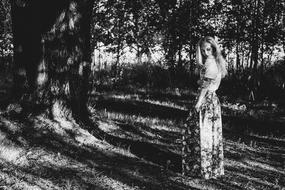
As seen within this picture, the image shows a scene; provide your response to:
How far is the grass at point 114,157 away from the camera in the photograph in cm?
499

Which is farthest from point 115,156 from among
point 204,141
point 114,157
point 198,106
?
point 198,106

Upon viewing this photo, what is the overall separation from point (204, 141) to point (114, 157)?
5.11 ft

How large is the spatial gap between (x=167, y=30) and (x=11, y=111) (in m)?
10.3

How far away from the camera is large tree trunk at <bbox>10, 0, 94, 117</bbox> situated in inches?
256

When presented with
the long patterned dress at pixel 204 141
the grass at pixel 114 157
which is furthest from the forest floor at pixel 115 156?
the long patterned dress at pixel 204 141

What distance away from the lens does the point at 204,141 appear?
5184 millimetres

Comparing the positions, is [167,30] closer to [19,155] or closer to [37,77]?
[37,77]

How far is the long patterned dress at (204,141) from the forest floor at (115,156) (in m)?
0.17

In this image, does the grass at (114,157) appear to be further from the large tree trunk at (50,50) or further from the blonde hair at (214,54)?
the blonde hair at (214,54)

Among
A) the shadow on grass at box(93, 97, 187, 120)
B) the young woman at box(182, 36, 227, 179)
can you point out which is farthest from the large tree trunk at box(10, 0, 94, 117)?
the shadow on grass at box(93, 97, 187, 120)

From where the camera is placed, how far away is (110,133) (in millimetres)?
7227

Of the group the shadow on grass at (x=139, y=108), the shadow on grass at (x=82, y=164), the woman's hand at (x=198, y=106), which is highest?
the woman's hand at (x=198, y=106)

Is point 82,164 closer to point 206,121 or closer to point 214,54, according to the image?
point 206,121

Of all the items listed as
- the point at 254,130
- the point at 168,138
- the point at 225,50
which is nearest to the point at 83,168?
the point at 168,138
